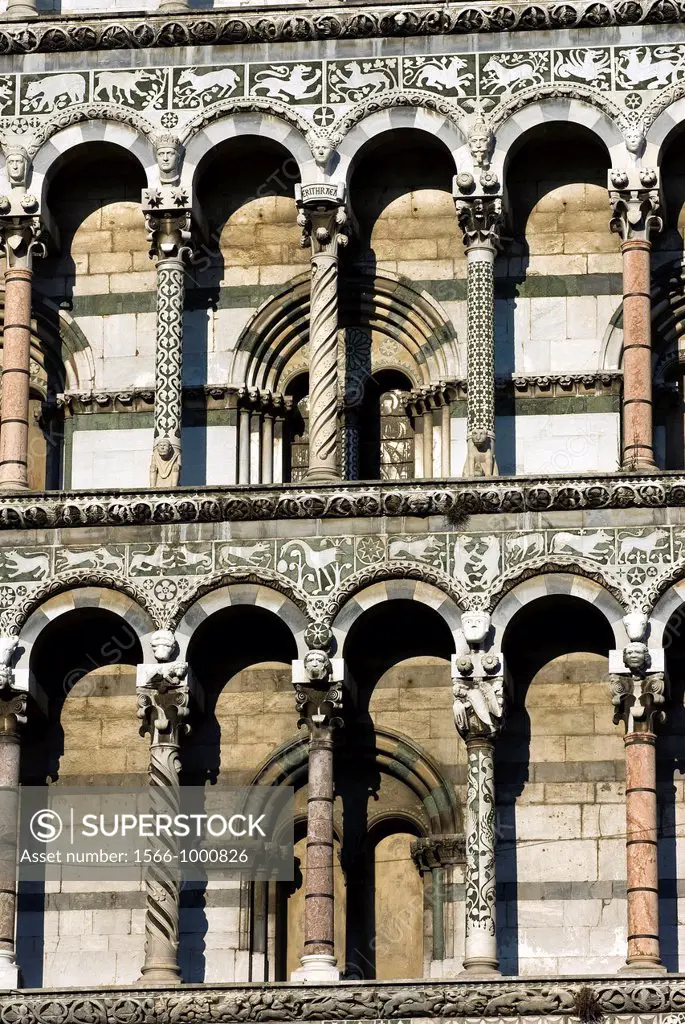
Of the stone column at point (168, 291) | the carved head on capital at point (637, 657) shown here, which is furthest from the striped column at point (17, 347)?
the carved head on capital at point (637, 657)

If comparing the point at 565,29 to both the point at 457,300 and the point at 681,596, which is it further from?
the point at 681,596

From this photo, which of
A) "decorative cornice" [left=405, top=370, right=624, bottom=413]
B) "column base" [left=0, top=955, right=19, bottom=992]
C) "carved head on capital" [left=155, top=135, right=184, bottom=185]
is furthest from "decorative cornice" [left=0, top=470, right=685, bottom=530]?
"column base" [left=0, top=955, right=19, bottom=992]

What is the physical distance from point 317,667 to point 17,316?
15.3 feet

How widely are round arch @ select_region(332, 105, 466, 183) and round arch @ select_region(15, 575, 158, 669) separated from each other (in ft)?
15.2

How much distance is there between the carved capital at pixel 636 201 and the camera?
34406mm

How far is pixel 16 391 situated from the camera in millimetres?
34406

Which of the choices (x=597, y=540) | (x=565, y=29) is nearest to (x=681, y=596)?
(x=597, y=540)

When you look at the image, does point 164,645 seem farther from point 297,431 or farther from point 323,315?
point 323,315

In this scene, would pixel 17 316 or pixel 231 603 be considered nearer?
pixel 231 603

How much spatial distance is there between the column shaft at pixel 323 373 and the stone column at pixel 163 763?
2220 mm

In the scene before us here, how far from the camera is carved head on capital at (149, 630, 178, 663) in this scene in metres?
33.3

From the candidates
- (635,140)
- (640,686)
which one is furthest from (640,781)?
(635,140)

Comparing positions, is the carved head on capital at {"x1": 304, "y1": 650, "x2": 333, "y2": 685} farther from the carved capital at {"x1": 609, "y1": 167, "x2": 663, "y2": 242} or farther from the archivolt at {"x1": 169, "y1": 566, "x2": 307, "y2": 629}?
the carved capital at {"x1": 609, "y1": 167, "x2": 663, "y2": 242}

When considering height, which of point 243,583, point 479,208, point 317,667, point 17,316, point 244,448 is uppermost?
point 479,208
